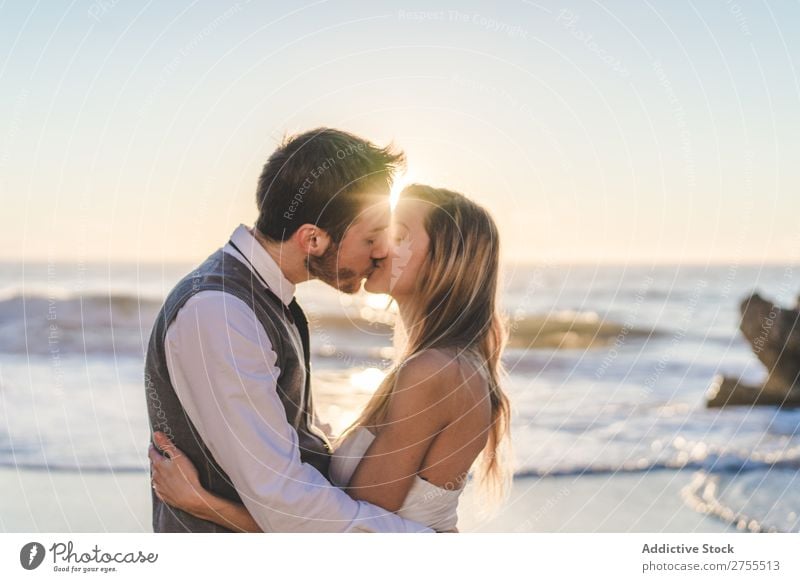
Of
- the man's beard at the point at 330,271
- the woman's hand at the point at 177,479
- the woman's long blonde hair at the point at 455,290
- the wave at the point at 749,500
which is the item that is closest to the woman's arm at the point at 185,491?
the woman's hand at the point at 177,479

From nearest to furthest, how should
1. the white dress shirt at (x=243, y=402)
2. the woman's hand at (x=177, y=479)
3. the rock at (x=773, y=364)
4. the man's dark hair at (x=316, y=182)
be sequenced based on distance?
the white dress shirt at (x=243, y=402) < the woman's hand at (x=177, y=479) < the man's dark hair at (x=316, y=182) < the rock at (x=773, y=364)

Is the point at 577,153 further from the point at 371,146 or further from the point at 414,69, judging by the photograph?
the point at 371,146

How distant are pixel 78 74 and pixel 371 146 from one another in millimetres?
3196

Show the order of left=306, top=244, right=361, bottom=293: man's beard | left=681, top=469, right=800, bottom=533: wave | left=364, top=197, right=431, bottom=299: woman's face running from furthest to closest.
A: 1. left=681, top=469, right=800, bottom=533: wave
2. left=364, top=197, right=431, bottom=299: woman's face
3. left=306, top=244, right=361, bottom=293: man's beard

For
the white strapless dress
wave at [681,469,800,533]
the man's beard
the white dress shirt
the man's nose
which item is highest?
the man's nose

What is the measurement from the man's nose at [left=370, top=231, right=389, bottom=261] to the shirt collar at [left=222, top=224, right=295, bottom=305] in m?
0.50

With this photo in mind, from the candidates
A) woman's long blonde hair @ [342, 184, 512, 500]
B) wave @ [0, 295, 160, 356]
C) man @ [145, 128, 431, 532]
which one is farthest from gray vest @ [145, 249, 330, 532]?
wave @ [0, 295, 160, 356]

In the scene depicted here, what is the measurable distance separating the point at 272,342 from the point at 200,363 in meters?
0.32

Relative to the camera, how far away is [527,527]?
7.21 meters

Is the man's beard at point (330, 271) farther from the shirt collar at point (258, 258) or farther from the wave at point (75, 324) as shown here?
the wave at point (75, 324)

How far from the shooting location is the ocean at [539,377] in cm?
877

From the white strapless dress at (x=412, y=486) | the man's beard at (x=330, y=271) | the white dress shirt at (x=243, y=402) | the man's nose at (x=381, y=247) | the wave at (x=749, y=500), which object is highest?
the man's nose at (x=381, y=247)

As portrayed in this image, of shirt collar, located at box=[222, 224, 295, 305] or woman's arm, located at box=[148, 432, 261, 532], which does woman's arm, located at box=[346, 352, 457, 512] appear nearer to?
woman's arm, located at box=[148, 432, 261, 532]

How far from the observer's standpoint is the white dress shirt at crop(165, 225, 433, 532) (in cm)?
354
